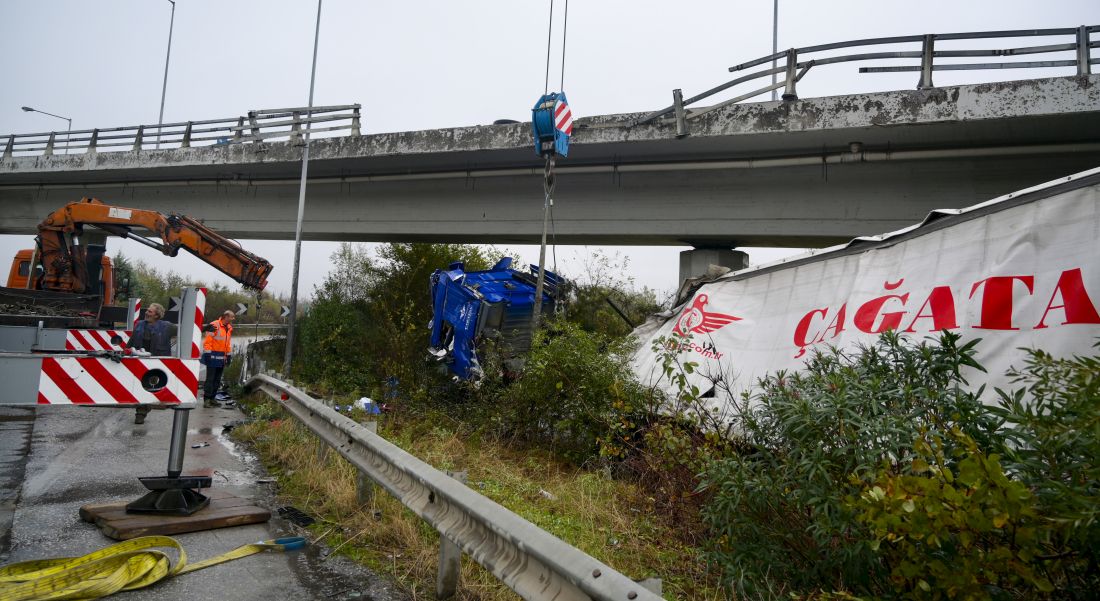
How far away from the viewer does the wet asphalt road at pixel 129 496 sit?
13.2 feet

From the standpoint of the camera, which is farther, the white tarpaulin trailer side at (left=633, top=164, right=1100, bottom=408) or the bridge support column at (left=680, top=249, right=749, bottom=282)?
the bridge support column at (left=680, top=249, right=749, bottom=282)

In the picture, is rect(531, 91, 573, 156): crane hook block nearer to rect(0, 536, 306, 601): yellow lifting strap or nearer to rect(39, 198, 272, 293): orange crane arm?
rect(39, 198, 272, 293): orange crane arm

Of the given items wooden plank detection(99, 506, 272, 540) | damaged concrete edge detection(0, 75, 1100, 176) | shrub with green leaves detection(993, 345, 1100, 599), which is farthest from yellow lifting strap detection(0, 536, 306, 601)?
damaged concrete edge detection(0, 75, 1100, 176)

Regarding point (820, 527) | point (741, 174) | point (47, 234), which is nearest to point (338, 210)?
point (47, 234)

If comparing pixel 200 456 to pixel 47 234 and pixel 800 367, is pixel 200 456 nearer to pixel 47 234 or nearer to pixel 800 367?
pixel 800 367

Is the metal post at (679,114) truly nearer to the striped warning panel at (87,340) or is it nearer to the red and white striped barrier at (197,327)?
the red and white striped barrier at (197,327)

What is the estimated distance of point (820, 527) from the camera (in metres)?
3.05

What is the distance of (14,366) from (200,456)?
141 inches

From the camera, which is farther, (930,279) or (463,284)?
(463,284)

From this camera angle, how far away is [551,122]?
10672mm

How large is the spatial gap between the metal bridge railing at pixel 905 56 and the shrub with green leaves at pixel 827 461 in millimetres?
8875

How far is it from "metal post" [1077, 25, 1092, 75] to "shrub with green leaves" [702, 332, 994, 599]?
9.01 m

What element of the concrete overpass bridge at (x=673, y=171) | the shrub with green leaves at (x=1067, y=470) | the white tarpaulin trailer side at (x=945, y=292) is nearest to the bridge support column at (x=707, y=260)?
the concrete overpass bridge at (x=673, y=171)

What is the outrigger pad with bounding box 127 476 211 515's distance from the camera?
5.27m
